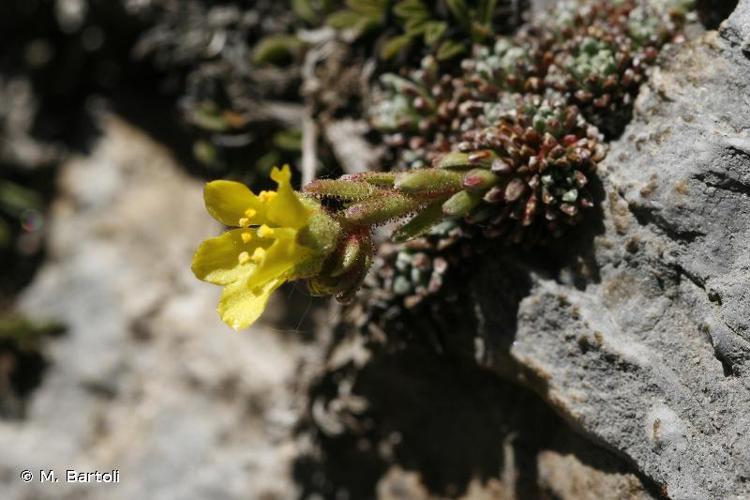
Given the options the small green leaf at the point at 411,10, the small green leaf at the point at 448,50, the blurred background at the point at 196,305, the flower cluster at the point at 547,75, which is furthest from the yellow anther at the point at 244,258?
the small green leaf at the point at 411,10

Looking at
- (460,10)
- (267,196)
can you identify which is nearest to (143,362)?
(267,196)

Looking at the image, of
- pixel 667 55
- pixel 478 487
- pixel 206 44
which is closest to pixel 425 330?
pixel 478 487

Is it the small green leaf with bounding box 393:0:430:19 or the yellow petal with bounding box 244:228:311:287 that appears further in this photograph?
the small green leaf with bounding box 393:0:430:19

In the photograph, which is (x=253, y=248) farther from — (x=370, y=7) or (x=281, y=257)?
(x=370, y=7)

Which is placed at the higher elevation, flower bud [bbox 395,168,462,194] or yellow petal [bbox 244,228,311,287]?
flower bud [bbox 395,168,462,194]

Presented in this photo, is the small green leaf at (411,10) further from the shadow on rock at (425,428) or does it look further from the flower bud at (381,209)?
the shadow on rock at (425,428)

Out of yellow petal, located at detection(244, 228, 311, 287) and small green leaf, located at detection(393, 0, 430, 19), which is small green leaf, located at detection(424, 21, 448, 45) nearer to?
small green leaf, located at detection(393, 0, 430, 19)

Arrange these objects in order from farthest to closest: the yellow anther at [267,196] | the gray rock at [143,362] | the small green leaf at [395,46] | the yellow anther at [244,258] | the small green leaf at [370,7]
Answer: the gray rock at [143,362] → the small green leaf at [370,7] → the small green leaf at [395,46] → the yellow anther at [244,258] → the yellow anther at [267,196]

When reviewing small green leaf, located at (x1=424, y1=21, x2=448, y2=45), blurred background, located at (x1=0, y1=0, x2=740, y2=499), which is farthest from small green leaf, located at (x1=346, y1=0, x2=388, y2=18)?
small green leaf, located at (x1=424, y1=21, x2=448, y2=45)
